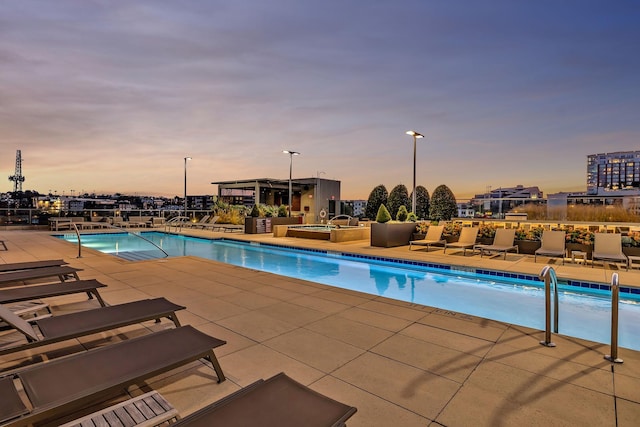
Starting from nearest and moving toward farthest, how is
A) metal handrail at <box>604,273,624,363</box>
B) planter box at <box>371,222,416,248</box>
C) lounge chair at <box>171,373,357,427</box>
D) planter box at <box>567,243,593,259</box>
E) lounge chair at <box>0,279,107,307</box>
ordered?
lounge chair at <box>171,373,357,427</box> < metal handrail at <box>604,273,624,363</box> < lounge chair at <box>0,279,107,307</box> < planter box at <box>567,243,593,259</box> < planter box at <box>371,222,416,248</box>

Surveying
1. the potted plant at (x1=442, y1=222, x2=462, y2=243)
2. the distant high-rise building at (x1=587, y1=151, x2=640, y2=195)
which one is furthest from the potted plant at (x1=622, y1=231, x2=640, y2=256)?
the distant high-rise building at (x1=587, y1=151, x2=640, y2=195)

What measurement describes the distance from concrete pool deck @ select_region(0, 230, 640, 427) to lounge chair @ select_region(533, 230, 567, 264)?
5209 millimetres

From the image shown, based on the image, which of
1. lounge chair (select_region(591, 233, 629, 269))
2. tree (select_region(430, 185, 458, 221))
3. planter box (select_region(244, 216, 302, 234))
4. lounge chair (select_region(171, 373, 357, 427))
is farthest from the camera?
planter box (select_region(244, 216, 302, 234))

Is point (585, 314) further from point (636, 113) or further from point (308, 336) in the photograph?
point (636, 113)

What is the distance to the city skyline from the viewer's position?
8.74 meters

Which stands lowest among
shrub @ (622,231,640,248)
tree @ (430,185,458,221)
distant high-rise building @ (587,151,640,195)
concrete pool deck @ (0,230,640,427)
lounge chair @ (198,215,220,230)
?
concrete pool deck @ (0,230,640,427)

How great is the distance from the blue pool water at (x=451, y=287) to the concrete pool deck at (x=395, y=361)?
1.56 metres

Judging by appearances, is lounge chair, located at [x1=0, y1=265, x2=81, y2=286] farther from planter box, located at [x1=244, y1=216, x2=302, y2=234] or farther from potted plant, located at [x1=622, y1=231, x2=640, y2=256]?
potted plant, located at [x1=622, y1=231, x2=640, y2=256]

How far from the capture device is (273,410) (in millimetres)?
1521

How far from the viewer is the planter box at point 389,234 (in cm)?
1005

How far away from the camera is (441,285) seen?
640 cm

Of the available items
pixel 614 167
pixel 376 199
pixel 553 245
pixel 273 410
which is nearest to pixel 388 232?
pixel 553 245

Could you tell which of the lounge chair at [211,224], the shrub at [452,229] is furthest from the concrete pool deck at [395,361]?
the lounge chair at [211,224]

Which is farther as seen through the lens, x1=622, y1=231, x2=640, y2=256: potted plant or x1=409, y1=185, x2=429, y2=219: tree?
x1=409, y1=185, x2=429, y2=219: tree
